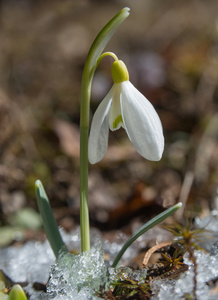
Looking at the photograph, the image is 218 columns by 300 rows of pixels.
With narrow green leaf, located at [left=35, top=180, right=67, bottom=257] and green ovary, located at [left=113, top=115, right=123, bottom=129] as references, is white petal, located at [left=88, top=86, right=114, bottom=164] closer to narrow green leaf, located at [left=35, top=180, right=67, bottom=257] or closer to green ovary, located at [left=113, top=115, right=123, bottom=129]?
green ovary, located at [left=113, top=115, right=123, bottom=129]

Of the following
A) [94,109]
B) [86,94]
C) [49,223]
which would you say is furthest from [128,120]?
[94,109]

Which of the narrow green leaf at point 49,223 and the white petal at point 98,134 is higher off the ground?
the white petal at point 98,134

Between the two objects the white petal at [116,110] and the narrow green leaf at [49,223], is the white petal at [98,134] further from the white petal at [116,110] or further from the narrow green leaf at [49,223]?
the narrow green leaf at [49,223]

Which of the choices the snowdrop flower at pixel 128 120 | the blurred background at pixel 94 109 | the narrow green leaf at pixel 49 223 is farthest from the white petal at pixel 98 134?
the blurred background at pixel 94 109

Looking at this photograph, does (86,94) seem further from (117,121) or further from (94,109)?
(94,109)

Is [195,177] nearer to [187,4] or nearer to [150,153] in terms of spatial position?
[150,153]

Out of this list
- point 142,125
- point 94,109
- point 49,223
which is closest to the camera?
point 142,125

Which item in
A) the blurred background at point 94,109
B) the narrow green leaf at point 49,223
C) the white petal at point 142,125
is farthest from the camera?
the blurred background at point 94,109
